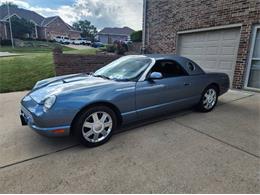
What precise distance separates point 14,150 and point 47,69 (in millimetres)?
6929

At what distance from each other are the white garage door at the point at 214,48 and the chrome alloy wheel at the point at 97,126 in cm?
581

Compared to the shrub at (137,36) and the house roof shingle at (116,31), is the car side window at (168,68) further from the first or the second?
the house roof shingle at (116,31)

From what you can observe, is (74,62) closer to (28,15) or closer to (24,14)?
(24,14)

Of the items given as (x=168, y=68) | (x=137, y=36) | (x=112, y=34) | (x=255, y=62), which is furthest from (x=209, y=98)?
(x=112, y=34)

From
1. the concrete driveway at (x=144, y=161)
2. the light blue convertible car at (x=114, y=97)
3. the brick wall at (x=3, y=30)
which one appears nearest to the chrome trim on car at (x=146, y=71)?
the light blue convertible car at (x=114, y=97)

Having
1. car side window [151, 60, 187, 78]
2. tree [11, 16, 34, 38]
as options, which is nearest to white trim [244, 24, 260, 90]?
car side window [151, 60, 187, 78]

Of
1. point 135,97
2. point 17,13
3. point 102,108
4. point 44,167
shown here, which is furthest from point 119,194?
point 17,13

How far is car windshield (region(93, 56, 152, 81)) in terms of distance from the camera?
317cm

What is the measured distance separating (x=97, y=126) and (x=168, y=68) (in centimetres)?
187

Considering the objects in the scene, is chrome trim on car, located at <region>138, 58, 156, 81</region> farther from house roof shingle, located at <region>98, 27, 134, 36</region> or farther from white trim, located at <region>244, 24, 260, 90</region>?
house roof shingle, located at <region>98, 27, 134, 36</region>

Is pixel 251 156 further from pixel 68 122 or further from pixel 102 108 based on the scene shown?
pixel 68 122

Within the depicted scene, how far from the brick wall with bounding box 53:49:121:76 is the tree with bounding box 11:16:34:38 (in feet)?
121

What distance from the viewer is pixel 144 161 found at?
2346 mm

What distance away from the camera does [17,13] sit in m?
37.9
